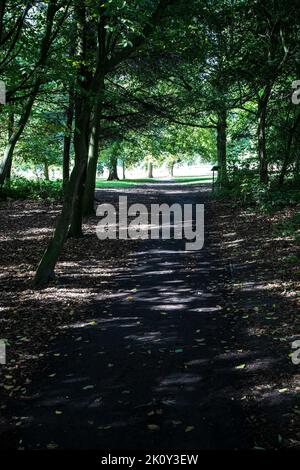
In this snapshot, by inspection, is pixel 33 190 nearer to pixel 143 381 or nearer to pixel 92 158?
pixel 92 158

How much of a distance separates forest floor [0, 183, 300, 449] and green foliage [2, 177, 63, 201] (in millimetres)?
12075

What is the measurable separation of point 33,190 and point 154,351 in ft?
64.1

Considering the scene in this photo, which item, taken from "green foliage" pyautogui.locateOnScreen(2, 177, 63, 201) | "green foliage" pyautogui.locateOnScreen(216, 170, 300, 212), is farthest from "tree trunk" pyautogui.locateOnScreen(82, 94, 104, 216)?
"green foliage" pyautogui.locateOnScreen(216, 170, 300, 212)

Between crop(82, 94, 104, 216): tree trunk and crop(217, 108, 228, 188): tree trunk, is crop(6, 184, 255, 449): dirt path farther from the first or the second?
crop(217, 108, 228, 188): tree trunk

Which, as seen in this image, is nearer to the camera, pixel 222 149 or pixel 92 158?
pixel 92 158

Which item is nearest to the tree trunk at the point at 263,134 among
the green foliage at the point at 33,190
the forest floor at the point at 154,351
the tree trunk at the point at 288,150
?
the tree trunk at the point at 288,150

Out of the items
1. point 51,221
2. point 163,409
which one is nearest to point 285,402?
point 163,409

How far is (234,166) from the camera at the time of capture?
22328mm

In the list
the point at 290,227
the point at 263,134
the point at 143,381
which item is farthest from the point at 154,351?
the point at 263,134

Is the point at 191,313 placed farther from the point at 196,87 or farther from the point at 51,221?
the point at 196,87

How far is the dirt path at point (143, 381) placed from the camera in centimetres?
430

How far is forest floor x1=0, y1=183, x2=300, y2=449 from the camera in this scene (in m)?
4.39

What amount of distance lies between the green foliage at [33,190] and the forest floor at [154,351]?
12.1m

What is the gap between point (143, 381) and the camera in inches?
210
